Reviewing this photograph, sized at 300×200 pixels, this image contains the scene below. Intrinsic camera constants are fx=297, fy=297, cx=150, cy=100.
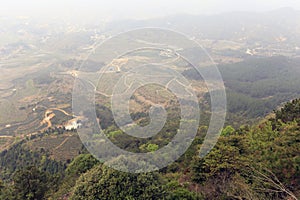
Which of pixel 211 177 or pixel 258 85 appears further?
pixel 258 85

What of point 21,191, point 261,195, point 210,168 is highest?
point 261,195

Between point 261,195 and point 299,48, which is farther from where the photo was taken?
point 299,48

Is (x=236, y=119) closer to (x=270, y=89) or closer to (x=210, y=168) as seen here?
(x=270, y=89)

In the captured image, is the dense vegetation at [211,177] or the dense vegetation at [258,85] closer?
the dense vegetation at [211,177]

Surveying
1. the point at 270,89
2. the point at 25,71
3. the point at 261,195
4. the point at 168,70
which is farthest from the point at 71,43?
A: the point at 261,195

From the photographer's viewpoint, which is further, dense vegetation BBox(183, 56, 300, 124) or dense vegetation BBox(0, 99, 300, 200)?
dense vegetation BBox(183, 56, 300, 124)

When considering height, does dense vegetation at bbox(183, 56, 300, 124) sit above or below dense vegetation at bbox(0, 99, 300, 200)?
below

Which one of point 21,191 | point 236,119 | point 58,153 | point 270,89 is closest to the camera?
point 21,191

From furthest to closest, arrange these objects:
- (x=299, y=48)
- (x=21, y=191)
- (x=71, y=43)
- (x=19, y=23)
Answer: (x=19, y=23) → (x=71, y=43) → (x=299, y=48) → (x=21, y=191)

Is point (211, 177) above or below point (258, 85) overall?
above

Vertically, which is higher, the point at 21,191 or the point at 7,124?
the point at 21,191

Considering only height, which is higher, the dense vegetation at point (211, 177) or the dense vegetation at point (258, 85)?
the dense vegetation at point (211, 177)
